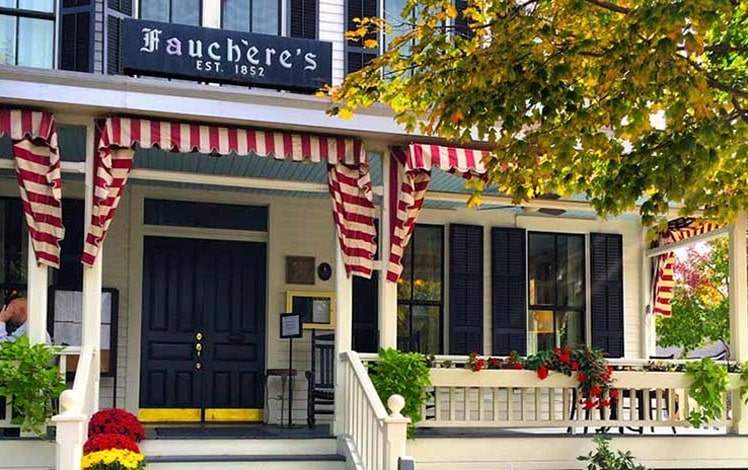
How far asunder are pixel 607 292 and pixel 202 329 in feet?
17.8

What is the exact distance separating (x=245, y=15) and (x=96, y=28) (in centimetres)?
181

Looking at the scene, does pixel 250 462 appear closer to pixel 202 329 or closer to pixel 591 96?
pixel 202 329

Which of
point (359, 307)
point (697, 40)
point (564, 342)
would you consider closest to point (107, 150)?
point (359, 307)

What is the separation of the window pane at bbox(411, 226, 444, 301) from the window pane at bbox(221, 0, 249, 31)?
11.5ft

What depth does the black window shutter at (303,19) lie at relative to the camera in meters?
11.0

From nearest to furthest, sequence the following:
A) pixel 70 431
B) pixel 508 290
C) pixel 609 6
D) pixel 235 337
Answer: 1. pixel 70 431
2. pixel 609 6
3. pixel 235 337
4. pixel 508 290

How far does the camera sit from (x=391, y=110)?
985cm

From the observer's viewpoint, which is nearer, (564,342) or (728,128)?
(728,128)

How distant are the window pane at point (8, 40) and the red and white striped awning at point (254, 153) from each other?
1.46m

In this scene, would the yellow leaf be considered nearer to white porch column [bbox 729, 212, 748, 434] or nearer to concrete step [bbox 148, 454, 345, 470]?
concrete step [bbox 148, 454, 345, 470]

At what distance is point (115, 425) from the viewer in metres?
8.62

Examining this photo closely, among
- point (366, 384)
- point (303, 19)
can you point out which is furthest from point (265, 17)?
point (366, 384)

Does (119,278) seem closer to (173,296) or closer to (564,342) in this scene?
(173,296)

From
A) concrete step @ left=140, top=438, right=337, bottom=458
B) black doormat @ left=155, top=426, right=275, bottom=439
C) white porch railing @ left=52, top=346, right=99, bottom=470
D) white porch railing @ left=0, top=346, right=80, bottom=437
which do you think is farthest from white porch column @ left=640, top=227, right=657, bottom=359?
white porch railing @ left=52, top=346, right=99, bottom=470
